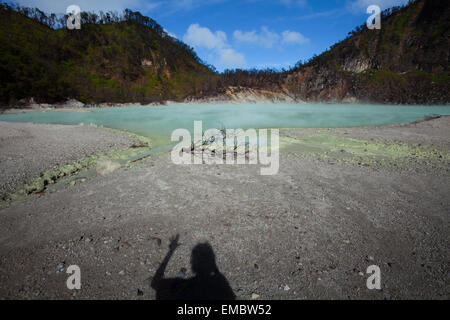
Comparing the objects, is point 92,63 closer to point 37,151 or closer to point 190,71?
point 190,71

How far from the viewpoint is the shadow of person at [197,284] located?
7.93 feet

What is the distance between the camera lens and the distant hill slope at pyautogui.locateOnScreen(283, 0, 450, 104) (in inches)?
2151

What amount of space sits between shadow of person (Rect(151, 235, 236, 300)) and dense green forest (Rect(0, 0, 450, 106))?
50903mm

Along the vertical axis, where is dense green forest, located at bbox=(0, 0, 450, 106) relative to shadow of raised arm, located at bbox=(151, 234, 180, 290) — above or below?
above

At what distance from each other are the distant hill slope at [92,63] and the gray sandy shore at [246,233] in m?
45.6

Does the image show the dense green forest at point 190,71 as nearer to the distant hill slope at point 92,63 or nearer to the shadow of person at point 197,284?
the distant hill slope at point 92,63

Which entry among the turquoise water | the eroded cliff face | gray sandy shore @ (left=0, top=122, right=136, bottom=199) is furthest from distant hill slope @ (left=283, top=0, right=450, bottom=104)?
gray sandy shore @ (left=0, top=122, right=136, bottom=199)

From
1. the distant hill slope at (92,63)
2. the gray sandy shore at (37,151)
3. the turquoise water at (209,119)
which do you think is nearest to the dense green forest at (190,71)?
the distant hill slope at (92,63)

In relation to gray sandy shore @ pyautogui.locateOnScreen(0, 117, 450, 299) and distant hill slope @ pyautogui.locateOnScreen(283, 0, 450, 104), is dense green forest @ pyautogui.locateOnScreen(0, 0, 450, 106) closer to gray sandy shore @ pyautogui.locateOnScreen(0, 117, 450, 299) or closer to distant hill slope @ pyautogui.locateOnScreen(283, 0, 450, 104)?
distant hill slope @ pyautogui.locateOnScreen(283, 0, 450, 104)

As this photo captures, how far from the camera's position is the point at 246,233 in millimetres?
3473

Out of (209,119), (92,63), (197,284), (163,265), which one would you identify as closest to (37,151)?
(163,265)

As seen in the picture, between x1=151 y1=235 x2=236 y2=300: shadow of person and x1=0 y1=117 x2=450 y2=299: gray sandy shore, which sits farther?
x1=0 y1=117 x2=450 y2=299: gray sandy shore

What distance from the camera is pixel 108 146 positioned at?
939 centimetres
